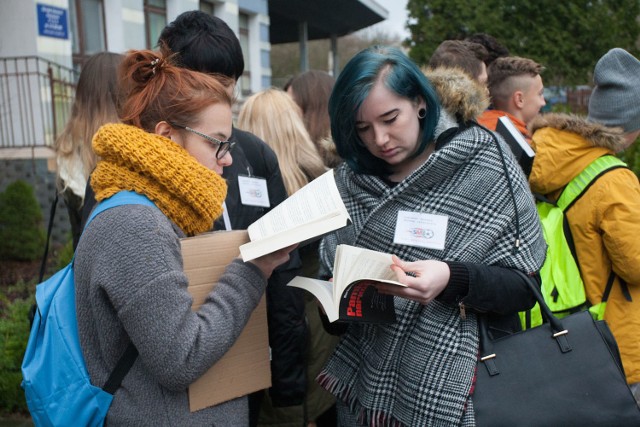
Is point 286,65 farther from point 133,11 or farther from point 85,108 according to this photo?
point 85,108

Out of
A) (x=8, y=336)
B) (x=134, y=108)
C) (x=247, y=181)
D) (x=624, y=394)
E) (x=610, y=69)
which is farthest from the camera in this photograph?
(x=8, y=336)

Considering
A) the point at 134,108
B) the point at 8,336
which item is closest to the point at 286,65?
the point at 8,336

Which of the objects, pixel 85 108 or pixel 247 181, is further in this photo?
pixel 85 108

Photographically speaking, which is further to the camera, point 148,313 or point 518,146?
point 518,146

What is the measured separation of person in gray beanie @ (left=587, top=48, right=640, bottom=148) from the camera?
276cm

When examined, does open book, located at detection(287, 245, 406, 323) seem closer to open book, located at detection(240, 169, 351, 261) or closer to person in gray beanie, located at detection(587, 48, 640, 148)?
open book, located at detection(240, 169, 351, 261)

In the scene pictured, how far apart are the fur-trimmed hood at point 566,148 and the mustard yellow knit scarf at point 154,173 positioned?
1682 mm

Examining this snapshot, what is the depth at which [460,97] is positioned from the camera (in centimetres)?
201

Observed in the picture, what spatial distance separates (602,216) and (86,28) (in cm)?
932

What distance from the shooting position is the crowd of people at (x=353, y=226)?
1.49 meters

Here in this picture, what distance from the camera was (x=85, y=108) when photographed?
297 centimetres

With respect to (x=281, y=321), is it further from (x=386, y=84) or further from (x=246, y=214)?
(x=386, y=84)

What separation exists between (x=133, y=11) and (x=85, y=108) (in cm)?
803

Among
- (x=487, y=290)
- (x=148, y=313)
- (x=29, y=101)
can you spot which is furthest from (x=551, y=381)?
(x=29, y=101)
